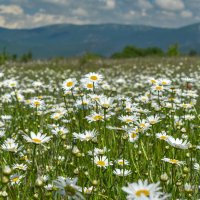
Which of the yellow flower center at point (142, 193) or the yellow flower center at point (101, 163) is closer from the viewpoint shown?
the yellow flower center at point (142, 193)

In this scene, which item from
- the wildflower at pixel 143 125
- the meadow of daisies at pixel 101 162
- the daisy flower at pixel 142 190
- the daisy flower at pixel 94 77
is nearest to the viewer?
the daisy flower at pixel 142 190

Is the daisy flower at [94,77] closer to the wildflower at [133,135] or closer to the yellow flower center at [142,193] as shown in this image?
the wildflower at [133,135]

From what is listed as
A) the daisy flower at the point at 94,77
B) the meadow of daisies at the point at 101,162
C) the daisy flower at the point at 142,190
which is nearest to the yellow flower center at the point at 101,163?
the meadow of daisies at the point at 101,162

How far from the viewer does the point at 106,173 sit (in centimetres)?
320

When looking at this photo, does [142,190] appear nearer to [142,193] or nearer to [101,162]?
[142,193]

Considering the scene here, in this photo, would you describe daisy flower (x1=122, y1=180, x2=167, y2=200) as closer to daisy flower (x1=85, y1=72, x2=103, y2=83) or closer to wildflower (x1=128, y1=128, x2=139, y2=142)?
wildflower (x1=128, y1=128, x2=139, y2=142)

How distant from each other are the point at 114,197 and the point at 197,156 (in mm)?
→ 1355

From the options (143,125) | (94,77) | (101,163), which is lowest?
(101,163)

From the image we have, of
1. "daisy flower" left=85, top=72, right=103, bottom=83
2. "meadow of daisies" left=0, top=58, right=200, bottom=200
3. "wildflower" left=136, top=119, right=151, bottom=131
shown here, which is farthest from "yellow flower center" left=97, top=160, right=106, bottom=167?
"daisy flower" left=85, top=72, right=103, bottom=83

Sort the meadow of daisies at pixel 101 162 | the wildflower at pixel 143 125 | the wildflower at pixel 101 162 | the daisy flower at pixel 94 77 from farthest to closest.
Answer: the daisy flower at pixel 94 77, the wildflower at pixel 143 125, the wildflower at pixel 101 162, the meadow of daisies at pixel 101 162

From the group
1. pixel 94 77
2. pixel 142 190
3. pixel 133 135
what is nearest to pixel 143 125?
pixel 133 135

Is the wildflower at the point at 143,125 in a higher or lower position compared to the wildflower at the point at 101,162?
higher

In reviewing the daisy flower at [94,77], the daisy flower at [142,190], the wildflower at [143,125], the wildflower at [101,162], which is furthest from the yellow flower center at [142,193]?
the daisy flower at [94,77]

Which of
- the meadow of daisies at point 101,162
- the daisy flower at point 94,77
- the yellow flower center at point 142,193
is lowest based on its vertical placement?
the meadow of daisies at point 101,162
